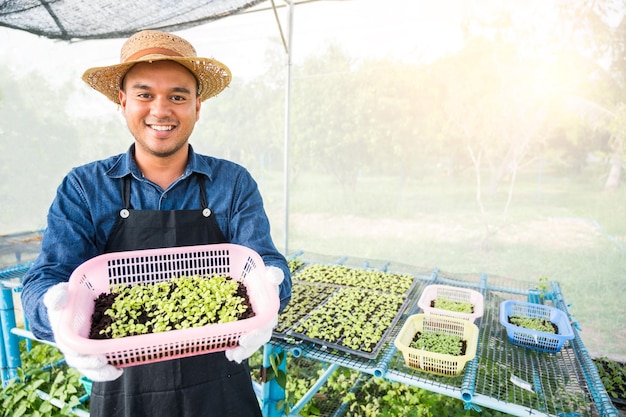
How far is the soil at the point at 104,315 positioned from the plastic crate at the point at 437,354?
0.97 m

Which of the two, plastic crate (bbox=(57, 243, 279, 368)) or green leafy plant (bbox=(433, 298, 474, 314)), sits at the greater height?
plastic crate (bbox=(57, 243, 279, 368))

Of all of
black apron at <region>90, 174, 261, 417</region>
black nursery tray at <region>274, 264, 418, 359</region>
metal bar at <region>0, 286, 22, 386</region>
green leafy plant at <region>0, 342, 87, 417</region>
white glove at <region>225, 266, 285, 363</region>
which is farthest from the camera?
metal bar at <region>0, 286, 22, 386</region>

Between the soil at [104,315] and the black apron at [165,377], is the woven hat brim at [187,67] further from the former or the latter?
the soil at [104,315]

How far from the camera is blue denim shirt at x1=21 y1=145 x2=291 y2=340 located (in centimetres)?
148

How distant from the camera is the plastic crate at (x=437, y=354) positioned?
2012mm

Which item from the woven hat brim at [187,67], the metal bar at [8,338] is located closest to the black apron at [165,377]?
the woven hat brim at [187,67]

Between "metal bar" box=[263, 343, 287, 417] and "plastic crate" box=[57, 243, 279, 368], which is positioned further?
"metal bar" box=[263, 343, 287, 417]

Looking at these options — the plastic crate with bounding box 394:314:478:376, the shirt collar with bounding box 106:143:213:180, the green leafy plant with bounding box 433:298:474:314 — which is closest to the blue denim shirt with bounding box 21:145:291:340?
the shirt collar with bounding box 106:143:213:180

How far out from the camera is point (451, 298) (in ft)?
9.86

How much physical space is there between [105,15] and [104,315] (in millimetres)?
3376

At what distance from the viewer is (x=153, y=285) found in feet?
5.64

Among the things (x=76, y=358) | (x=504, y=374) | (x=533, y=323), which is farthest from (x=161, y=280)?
(x=533, y=323)

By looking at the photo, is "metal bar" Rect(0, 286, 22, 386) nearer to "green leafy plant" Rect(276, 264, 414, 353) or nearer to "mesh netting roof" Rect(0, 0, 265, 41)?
"green leafy plant" Rect(276, 264, 414, 353)

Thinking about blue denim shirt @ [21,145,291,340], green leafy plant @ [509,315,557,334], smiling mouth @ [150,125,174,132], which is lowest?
green leafy plant @ [509,315,557,334]
